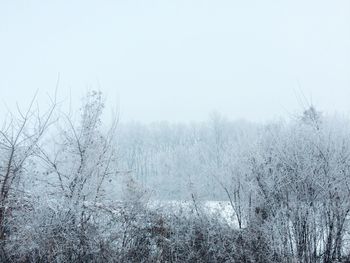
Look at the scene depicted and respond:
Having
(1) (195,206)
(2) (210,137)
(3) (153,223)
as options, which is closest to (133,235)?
(3) (153,223)

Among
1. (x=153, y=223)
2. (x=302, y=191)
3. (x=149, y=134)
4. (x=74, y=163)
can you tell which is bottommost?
(x=153, y=223)

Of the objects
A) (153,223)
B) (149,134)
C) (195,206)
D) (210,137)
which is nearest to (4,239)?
(153,223)

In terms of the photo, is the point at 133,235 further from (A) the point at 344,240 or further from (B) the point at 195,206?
(A) the point at 344,240

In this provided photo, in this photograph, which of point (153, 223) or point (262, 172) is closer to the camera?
point (153, 223)

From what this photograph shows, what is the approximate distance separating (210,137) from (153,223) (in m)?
45.2

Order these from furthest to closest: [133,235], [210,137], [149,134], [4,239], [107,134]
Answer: [149,134] → [210,137] → [107,134] → [133,235] → [4,239]

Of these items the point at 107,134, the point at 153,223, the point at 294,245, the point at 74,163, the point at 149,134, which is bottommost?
the point at 294,245

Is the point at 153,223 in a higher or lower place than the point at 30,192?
lower

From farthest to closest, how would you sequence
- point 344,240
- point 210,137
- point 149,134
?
point 149,134 < point 210,137 < point 344,240

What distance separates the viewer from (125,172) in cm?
990

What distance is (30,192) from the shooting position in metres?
8.45

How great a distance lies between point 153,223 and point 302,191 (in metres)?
3.51

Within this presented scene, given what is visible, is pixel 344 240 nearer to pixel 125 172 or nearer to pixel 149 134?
pixel 125 172

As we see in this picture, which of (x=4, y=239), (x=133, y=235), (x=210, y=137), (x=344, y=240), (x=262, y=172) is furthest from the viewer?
(x=210, y=137)
